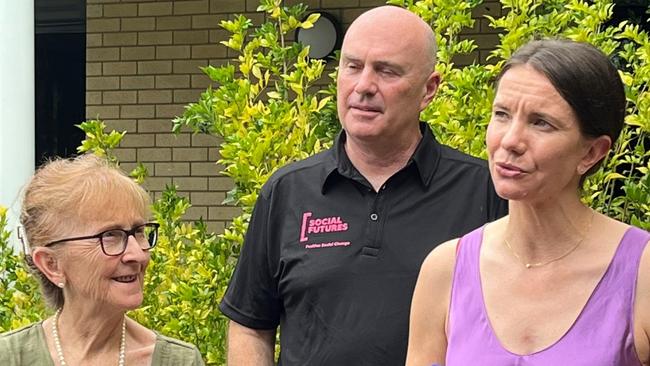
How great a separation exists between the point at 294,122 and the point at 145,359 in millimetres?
1222

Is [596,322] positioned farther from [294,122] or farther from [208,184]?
[208,184]

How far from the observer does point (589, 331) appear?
2.08 meters

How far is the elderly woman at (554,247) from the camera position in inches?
81.4

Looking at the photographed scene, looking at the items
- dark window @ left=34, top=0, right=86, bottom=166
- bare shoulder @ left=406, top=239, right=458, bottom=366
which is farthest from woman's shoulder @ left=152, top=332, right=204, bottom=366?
dark window @ left=34, top=0, right=86, bottom=166

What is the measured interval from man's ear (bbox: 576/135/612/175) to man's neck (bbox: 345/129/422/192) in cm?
81

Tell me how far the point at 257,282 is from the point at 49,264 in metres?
0.56

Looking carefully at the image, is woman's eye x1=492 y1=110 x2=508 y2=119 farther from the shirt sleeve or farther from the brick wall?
the brick wall

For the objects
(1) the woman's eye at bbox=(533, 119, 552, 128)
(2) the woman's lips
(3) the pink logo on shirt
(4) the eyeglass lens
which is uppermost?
(1) the woman's eye at bbox=(533, 119, 552, 128)

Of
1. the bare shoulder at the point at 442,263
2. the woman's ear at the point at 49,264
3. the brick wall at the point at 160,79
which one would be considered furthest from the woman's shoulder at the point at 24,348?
the brick wall at the point at 160,79

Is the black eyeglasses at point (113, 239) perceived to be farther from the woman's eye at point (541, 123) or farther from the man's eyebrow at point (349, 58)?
the woman's eye at point (541, 123)

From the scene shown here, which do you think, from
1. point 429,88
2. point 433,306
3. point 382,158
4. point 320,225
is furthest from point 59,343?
point 429,88

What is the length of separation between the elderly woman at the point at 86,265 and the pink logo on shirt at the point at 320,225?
16.3 inches

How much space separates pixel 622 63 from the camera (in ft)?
16.4

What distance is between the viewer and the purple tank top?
204 centimetres
